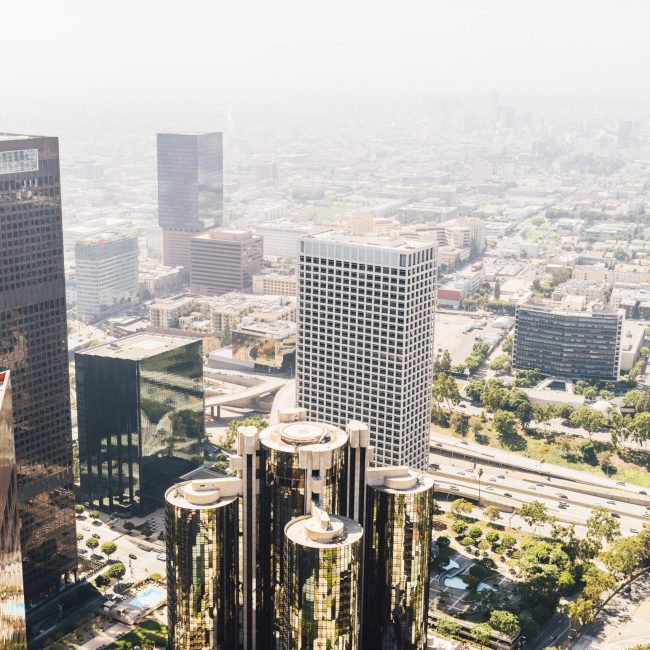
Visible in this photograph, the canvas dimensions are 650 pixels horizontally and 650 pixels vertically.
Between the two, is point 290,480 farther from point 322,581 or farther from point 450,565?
point 450,565

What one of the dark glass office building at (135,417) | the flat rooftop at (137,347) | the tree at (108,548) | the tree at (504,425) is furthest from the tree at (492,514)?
the tree at (108,548)

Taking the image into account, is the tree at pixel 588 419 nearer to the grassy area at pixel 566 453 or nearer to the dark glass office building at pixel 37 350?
the grassy area at pixel 566 453

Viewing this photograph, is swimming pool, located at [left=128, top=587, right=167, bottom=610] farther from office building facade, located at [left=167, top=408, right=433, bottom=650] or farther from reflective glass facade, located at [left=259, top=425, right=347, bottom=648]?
reflective glass facade, located at [left=259, top=425, right=347, bottom=648]

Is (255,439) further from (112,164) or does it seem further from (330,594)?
(112,164)

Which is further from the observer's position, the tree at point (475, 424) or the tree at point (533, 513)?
the tree at point (475, 424)

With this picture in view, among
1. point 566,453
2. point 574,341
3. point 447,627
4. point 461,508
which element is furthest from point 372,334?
point 574,341

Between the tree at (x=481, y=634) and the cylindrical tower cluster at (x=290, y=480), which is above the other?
the cylindrical tower cluster at (x=290, y=480)
